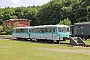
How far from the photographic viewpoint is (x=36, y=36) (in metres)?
47.1

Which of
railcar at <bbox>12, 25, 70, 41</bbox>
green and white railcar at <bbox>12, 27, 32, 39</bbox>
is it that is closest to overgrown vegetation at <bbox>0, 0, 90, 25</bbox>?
green and white railcar at <bbox>12, 27, 32, 39</bbox>

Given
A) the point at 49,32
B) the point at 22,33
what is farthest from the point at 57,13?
the point at 49,32

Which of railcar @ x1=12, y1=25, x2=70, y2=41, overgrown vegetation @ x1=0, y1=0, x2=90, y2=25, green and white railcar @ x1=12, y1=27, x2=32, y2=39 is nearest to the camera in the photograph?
railcar @ x1=12, y1=25, x2=70, y2=41

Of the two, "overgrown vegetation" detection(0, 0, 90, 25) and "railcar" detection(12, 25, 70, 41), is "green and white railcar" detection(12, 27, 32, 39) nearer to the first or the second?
"railcar" detection(12, 25, 70, 41)

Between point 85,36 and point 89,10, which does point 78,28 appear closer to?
point 85,36

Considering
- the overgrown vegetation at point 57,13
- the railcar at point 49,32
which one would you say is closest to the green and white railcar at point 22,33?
the railcar at point 49,32

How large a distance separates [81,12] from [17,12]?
58.7 m

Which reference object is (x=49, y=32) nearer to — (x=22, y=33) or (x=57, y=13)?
(x=22, y=33)

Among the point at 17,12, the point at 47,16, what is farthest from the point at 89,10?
the point at 17,12

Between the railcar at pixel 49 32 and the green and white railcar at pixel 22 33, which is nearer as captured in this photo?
the railcar at pixel 49 32

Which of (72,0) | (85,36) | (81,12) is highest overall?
(72,0)

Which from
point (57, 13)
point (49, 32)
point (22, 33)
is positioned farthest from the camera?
point (57, 13)

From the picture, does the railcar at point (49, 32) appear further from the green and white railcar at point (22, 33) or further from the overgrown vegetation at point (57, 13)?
the overgrown vegetation at point (57, 13)

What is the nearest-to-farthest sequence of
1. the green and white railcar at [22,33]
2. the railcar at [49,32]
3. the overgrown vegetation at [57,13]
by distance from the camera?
the railcar at [49,32], the green and white railcar at [22,33], the overgrown vegetation at [57,13]
